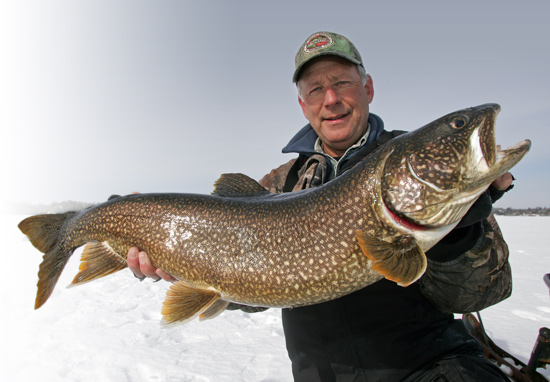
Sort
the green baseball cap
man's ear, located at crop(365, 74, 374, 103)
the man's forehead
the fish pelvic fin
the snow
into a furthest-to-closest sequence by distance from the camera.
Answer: man's ear, located at crop(365, 74, 374, 103) → the snow → the man's forehead → the green baseball cap → the fish pelvic fin

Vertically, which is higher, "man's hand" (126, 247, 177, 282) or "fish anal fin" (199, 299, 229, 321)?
"man's hand" (126, 247, 177, 282)

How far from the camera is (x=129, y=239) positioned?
255cm

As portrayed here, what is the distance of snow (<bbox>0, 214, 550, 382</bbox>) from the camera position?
3.46 meters

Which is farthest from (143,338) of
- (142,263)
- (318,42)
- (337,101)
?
(318,42)

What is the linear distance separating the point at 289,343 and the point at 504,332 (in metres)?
3.39

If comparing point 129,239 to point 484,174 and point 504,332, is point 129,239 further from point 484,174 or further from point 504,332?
point 504,332

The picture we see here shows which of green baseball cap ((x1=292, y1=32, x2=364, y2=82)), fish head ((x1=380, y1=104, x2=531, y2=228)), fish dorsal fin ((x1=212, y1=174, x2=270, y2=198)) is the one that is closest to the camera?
fish head ((x1=380, y1=104, x2=531, y2=228))

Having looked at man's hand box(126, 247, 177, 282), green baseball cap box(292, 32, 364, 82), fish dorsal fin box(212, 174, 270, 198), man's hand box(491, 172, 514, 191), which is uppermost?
green baseball cap box(292, 32, 364, 82)

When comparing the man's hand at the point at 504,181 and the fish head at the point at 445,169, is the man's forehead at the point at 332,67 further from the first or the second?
the man's hand at the point at 504,181

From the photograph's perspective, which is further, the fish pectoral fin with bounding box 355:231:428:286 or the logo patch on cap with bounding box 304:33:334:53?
the logo patch on cap with bounding box 304:33:334:53

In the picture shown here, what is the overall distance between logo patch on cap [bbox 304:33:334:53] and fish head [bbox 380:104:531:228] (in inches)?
68.2

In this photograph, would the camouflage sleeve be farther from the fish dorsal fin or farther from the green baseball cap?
the green baseball cap

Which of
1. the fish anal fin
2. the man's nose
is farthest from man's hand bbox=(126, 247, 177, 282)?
the man's nose

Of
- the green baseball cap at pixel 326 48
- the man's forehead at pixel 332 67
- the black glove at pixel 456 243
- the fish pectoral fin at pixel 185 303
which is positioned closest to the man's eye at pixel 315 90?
the man's forehead at pixel 332 67
